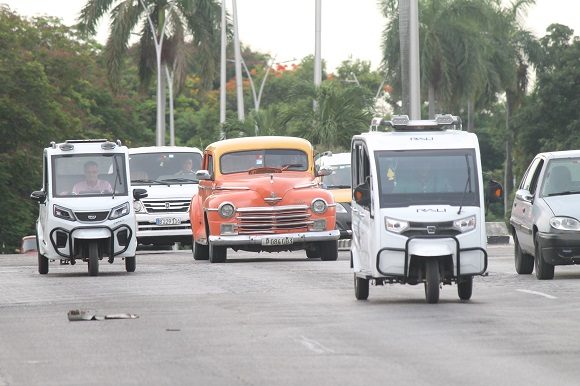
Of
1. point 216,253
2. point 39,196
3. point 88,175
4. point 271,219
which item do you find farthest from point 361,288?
point 216,253

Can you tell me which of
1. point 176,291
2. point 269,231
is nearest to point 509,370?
point 176,291

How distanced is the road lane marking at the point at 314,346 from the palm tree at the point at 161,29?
183 feet

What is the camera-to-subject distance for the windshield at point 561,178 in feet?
83.0

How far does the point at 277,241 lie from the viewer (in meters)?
31.1

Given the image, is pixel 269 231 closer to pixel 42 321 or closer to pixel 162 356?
pixel 42 321

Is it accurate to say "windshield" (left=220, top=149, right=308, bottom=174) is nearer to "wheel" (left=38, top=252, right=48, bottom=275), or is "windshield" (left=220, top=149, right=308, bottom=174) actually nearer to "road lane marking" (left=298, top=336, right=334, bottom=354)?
"wheel" (left=38, top=252, right=48, bottom=275)

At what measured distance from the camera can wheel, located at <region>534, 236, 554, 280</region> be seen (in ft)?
81.8

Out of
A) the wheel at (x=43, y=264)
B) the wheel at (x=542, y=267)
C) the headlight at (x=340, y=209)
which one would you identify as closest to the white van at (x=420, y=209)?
the wheel at (x=542, y=267)

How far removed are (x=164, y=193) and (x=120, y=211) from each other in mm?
9551

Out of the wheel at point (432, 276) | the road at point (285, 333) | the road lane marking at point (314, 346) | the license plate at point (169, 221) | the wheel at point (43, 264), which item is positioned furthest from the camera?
the license plate at point (169, 221)

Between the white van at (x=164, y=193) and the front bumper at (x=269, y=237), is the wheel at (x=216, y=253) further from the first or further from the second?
the white van at (x=164, y=193)

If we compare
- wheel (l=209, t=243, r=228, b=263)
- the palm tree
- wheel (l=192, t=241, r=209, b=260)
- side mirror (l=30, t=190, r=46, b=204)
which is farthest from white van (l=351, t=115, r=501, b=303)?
the palm tree

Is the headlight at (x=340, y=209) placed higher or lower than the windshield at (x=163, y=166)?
lower

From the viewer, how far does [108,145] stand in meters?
28.7
